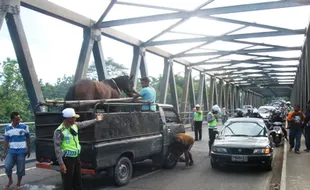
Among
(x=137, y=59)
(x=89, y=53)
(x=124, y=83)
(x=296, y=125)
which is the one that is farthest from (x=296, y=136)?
(x=137, y=59)

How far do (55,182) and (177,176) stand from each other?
9.11ft

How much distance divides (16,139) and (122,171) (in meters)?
2.21

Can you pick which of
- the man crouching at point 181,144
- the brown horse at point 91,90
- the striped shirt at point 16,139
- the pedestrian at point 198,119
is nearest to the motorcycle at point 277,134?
the pedestrian at point 198,119

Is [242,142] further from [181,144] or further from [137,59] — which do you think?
[137,59]

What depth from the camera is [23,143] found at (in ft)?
21.0

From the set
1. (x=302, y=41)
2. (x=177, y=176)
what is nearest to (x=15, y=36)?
(x=177, y=176)

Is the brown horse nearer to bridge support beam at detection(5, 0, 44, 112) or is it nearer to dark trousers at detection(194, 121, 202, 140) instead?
bridge support beam at detection(5, 0, 44, 112)

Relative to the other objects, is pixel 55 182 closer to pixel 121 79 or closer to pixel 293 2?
pixel 121 79

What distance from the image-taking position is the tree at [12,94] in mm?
11711

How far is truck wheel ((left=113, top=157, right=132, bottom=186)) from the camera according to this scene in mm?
6492

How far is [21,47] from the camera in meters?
9.13

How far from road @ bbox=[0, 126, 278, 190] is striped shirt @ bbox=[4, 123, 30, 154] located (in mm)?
786

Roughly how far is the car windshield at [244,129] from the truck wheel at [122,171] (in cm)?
364

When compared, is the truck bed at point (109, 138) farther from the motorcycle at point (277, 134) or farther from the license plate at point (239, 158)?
the motorcycle at point (277, 134)
